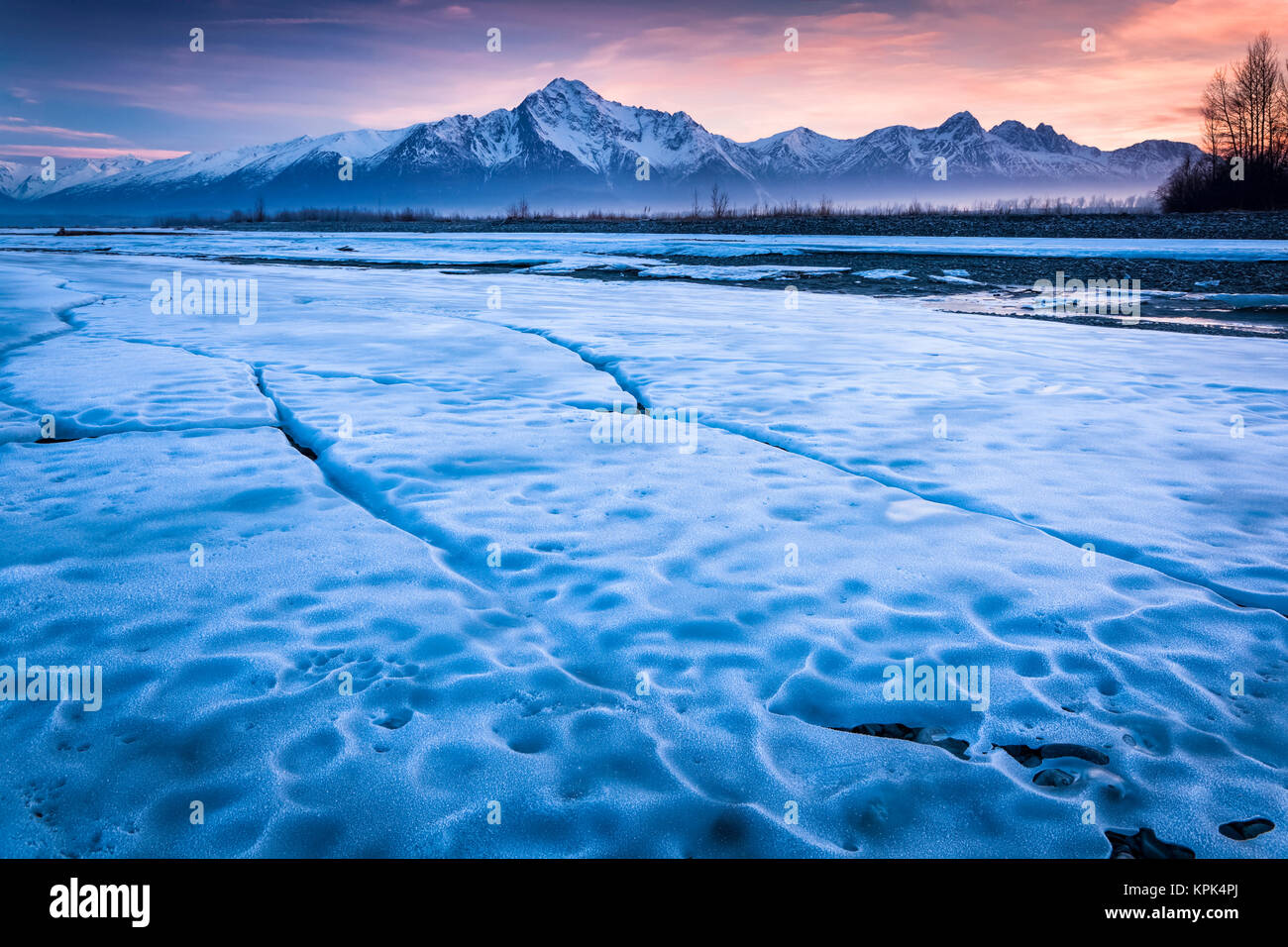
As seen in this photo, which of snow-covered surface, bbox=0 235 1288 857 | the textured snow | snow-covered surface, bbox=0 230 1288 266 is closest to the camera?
snow-covered surface, bbox=0 235 1288 857

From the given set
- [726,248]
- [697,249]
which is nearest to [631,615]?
[726,248]

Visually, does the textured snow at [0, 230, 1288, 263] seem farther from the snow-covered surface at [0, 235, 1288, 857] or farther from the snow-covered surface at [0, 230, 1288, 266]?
the snow-covered surface at [0, 235, 1288, 857]

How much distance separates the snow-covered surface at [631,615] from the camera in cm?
204

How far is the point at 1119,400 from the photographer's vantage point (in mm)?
6195

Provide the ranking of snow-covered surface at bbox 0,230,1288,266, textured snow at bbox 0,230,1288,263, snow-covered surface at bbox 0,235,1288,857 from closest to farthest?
1. snow-covered surface at bbox 0,235,1288,857
2. textured snow at bbox 0,230,1288,263
3. snow-covered surface at bbox 0,230,1288,266

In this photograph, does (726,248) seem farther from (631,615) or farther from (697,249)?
(631,615)

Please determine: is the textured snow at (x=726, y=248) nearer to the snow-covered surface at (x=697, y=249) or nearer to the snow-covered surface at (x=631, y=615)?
the snow-covered surface at (x=697, y=249)

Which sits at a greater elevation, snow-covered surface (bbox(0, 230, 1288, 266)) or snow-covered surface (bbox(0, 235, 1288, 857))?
snow-covered surface (bbox(0, 230, 1288, 266))

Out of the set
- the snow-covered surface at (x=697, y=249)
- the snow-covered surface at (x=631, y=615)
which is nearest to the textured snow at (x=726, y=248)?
the snow-covered surface at (x=697, y=249)

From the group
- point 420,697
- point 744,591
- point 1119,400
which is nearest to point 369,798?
point 420,697

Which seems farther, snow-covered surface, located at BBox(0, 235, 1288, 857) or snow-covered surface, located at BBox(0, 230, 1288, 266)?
snow-covered surface, located at BBox(0, 230, 1288, 266)

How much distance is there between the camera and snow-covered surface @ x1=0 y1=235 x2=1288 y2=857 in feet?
6.70

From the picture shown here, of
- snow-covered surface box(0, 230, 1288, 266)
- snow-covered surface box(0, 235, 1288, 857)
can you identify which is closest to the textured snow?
snow-covered surface box(0, 230, 1288, 266)
